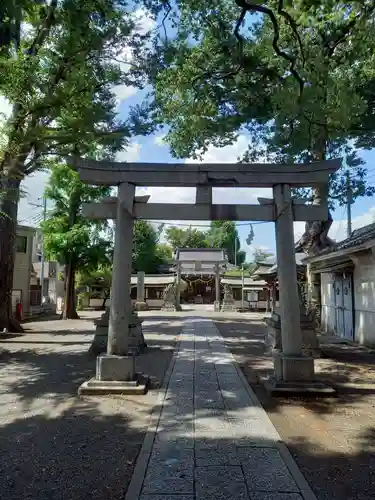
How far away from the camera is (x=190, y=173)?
7.37 m

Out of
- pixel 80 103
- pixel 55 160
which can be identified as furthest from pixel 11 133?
pixel 55 160

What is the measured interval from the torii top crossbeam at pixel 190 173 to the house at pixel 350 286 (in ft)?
15.8

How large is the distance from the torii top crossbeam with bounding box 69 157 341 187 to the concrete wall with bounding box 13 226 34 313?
18956 millimetres

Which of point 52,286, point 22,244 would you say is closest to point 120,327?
point 22,244

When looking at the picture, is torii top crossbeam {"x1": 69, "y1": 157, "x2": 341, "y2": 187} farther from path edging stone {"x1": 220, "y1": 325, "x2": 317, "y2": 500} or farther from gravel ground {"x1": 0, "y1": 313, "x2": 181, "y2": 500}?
path edging stone {"x1": 220, "y1": 325, "x2": 317, "y2": 500}

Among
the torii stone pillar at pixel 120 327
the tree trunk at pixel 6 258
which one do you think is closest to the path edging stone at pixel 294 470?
the torii stone pillar at pixel 120 327

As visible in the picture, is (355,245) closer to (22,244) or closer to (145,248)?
(22,244)

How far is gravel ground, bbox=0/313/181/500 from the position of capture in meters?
3.72

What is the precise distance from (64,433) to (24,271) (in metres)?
22.0

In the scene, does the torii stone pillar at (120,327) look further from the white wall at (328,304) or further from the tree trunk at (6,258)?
the white wall at (328,304)

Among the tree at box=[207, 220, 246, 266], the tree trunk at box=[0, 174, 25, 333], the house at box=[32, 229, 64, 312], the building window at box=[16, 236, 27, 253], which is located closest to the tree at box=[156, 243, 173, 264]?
the tree at box=[207, 220, 246, 266]

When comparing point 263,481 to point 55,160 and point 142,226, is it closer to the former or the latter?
point 55,160

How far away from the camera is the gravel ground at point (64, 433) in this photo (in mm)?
3717

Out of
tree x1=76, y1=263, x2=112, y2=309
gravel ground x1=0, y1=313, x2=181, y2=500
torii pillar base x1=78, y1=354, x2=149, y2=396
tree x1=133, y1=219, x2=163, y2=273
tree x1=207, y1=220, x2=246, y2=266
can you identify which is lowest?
gravel ground x1=0, y1=313, x2=181, y2=500
